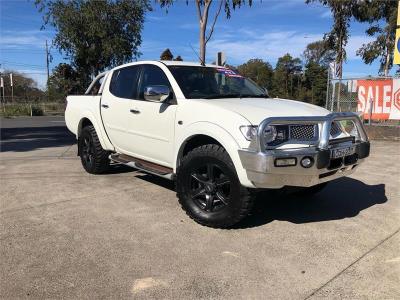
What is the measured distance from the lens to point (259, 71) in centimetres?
7825

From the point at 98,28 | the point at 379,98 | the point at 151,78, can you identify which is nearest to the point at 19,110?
the point at 98,28

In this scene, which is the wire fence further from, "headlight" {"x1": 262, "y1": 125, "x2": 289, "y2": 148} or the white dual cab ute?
"headlight" {"x1": 262, "y1": 125, "x2": 289, "y2": 148}

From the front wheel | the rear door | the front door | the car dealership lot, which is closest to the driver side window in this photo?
the front door

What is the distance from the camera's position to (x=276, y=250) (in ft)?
13.7

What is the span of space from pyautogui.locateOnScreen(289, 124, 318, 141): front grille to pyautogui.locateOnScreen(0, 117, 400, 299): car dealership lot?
3.36 feet

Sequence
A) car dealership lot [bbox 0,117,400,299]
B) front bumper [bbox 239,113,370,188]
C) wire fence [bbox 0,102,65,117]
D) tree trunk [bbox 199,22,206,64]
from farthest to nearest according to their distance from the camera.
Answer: wire fence [bbox 0,102,65,117] → tree trunk [bbox 199,22,206,64] → front bumper [bbox 239,113,370,188] → car dealership lot [bbox 0,117,400,299]

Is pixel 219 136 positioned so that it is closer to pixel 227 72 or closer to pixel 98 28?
pixel 227 72

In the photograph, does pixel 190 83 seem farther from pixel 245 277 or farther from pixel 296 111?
pixel 245 277

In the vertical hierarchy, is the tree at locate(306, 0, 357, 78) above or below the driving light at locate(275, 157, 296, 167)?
above

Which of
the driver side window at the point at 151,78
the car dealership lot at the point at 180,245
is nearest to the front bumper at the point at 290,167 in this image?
the car dealership lot at the point at 180,245

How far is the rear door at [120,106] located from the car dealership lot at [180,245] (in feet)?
2.28

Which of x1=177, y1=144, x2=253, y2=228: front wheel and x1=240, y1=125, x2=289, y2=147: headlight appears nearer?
x1=240, y1=125, x2=289, y2=147: headlight

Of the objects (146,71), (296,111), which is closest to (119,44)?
(146,71)

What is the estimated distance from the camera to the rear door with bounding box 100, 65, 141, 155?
6.21 metres
